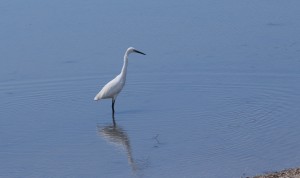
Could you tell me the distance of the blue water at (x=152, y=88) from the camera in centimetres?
1213

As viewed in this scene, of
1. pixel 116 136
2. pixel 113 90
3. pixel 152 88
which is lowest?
pixel 116 136

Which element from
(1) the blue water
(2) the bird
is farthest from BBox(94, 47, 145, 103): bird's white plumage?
(1) the blue water

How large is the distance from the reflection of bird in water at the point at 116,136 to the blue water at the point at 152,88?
4 cm

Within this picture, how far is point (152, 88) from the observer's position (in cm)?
1647

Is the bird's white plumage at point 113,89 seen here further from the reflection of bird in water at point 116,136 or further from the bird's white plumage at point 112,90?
the reflection of bird in water at point 116,136

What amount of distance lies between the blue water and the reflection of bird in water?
0.12 feet

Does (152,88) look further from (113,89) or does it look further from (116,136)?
(116,136)

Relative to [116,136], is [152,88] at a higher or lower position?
higher

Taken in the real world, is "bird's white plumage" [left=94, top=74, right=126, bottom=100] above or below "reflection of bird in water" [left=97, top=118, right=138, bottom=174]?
above

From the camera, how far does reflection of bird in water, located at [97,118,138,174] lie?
1288cm

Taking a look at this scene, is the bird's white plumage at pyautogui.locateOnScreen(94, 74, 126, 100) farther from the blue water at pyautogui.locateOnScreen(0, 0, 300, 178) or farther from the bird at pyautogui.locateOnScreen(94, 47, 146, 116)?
the blue water at pyautogui.locateOnScreen(0, 0, 300, 178)

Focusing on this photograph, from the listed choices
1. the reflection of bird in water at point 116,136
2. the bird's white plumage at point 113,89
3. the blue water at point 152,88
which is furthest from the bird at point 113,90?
the reflection of bird in water at point 116,136

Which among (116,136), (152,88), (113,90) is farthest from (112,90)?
(116,136)

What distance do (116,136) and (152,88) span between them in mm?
2952
